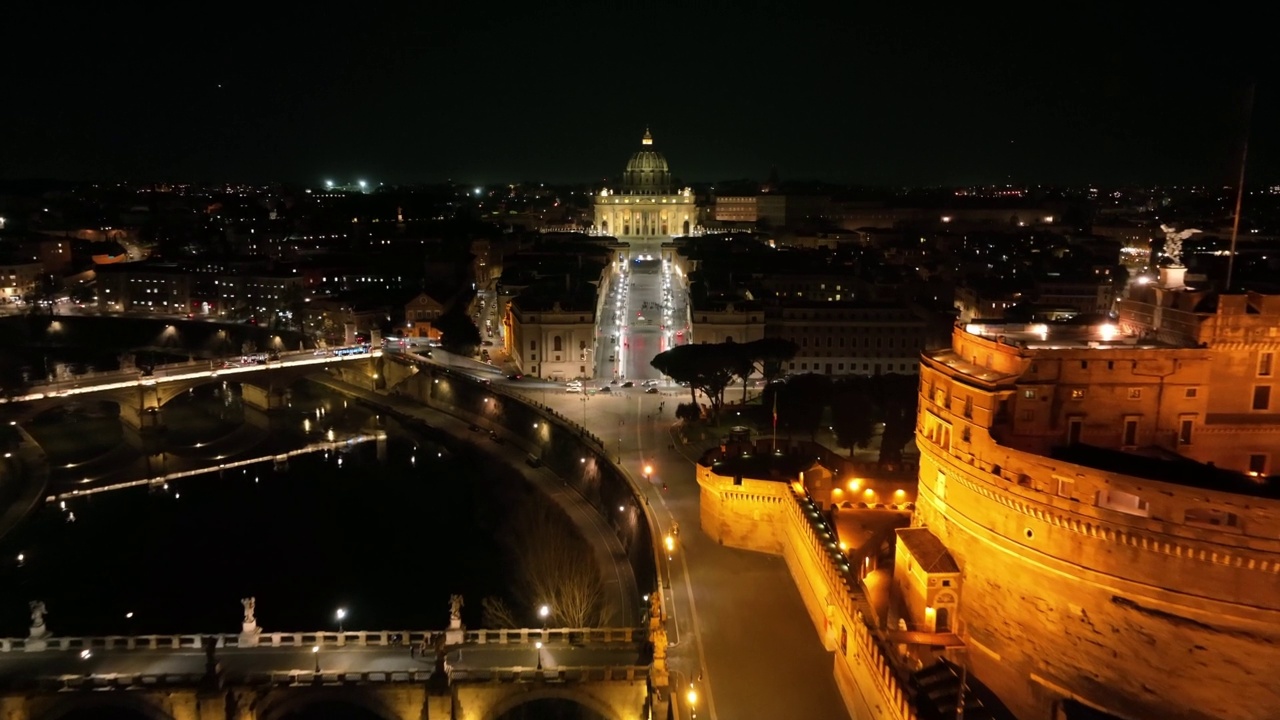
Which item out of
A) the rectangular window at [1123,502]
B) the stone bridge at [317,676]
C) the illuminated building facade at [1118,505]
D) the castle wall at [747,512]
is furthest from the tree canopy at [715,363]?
the rectangular window at [1123,502]

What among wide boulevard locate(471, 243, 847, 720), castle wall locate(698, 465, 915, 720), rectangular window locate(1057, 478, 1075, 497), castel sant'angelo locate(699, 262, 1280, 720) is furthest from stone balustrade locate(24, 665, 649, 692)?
rectangular window locate(1057, 478, 1075, 497)

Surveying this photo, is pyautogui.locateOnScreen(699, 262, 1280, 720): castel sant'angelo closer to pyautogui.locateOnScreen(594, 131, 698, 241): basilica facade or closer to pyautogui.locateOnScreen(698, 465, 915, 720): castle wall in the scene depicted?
pyautogui.locateOnScreen(698, 465, 915, 720): castle wall

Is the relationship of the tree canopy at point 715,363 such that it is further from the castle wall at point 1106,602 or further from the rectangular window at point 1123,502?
the rectangular window at point 1123,502

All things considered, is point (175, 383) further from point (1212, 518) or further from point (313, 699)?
point (1212, 518)

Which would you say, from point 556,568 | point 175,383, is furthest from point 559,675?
point 175,383

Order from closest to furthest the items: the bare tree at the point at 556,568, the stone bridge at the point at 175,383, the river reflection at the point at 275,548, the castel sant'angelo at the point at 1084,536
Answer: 1. the castel sant'angelo at the point at 1084,536
2. the bare tree at the point at 556,568
3. the river reflection at the point at 275,548
4. the stone bridge at the point at 175,383

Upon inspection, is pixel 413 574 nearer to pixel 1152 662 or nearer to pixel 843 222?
pixel 1152 662
